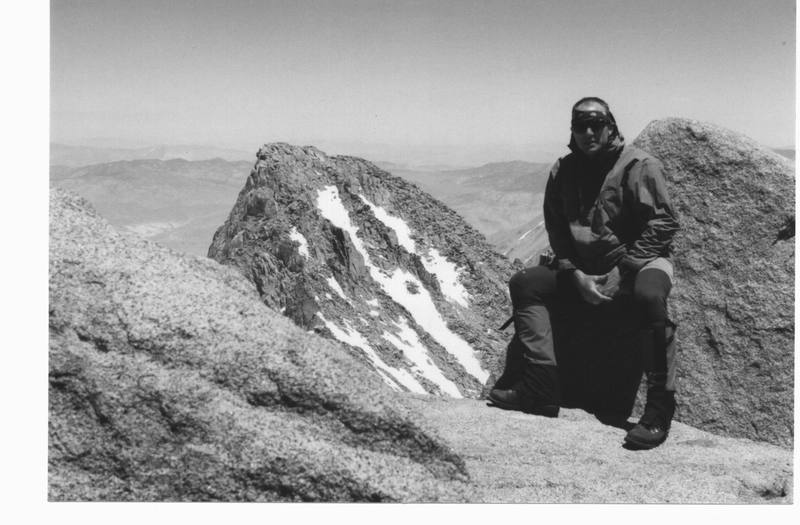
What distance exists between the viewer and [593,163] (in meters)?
7.16

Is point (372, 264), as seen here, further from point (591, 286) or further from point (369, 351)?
point (591, 286)

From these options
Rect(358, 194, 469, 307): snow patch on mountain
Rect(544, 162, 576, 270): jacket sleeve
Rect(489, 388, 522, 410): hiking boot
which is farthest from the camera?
Rect(358, 194, 469, 307): snow patch on mountain

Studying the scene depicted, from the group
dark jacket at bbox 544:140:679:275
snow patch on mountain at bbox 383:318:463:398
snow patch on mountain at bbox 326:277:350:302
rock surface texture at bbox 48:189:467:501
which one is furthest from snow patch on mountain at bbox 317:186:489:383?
rock surface texture at bbox 48:189:467:501

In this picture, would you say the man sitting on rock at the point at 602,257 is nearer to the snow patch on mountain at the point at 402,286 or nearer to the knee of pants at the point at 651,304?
the knee of pants at the point at 651,304

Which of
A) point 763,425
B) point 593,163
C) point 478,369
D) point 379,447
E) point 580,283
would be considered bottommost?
point 478,369

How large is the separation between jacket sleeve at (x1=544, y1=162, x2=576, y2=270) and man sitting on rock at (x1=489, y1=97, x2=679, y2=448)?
1cm

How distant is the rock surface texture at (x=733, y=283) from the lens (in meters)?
7.83

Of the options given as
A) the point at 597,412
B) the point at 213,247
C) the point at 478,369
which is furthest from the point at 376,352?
the point at 597,412

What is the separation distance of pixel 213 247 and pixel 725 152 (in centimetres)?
9560

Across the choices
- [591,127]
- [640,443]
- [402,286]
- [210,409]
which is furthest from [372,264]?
[210,409]

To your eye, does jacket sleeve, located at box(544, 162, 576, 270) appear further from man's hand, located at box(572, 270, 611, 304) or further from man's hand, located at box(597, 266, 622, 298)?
man's hand, located at box(597, 266, 622, 298)

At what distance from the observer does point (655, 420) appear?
6.84 metres

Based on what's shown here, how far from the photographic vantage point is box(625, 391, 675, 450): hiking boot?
22.2 ft

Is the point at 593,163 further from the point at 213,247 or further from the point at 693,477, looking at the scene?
the point at 213,247
